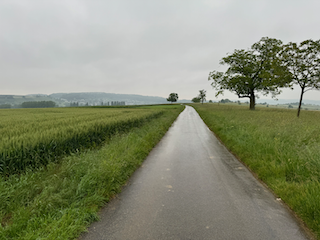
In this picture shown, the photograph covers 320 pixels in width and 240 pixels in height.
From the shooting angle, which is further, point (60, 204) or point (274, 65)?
point (274, 65)

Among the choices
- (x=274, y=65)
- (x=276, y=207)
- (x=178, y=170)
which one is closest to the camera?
(x=276, y=207)

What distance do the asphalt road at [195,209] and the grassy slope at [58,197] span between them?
0.33 m

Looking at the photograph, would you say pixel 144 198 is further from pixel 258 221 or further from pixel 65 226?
pixel 258 221

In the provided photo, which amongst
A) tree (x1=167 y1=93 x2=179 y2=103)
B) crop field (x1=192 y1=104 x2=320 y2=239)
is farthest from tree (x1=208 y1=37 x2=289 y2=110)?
tree (x1=167 y1=93 x2=179 y2=103)

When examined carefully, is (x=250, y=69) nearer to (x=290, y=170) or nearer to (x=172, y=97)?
(x=290, y=170)

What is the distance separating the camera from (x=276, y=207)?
12.2ft

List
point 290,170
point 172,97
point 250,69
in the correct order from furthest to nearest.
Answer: point 172,97 → point 250,69 → point 290,170

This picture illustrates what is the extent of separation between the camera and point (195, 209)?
11.6ft

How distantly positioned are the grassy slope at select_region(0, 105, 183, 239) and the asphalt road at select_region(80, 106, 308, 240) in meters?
0.33

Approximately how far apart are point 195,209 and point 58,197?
3065 mm

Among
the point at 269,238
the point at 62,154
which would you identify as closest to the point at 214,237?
the point at 269,238

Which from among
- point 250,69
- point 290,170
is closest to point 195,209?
point 290,170

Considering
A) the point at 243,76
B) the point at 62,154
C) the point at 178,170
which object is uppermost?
the point at 243,76

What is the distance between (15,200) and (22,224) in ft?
3.19
